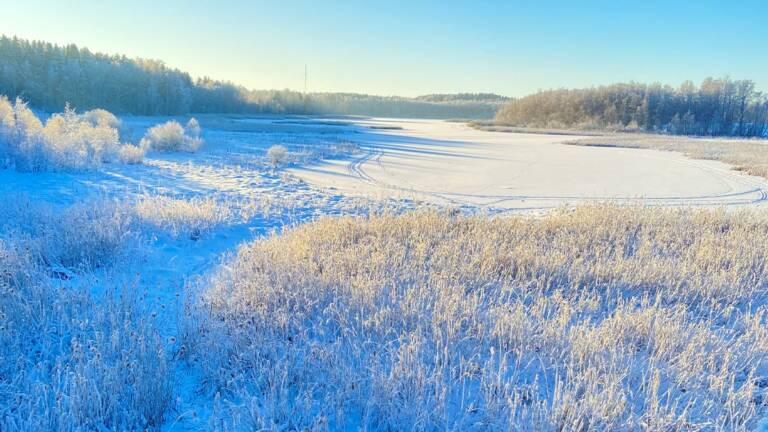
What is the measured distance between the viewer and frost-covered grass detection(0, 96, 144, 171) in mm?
12188

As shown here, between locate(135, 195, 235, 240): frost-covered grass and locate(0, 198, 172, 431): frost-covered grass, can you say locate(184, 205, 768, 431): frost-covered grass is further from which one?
locate(135, 195, 235, 240): frost-covered grass

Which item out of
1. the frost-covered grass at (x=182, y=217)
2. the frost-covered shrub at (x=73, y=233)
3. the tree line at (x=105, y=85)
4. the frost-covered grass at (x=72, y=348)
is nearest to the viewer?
the frost-covered grass at (x=72, y=348)

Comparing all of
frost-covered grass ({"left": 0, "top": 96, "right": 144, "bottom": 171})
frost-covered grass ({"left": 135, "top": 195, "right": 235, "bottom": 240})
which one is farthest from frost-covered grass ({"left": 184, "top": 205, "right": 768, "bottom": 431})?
frost-covered grass ({"left": 0, "top": 96, "right": 144, "bottom": 171})

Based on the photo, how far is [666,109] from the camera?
232 feet

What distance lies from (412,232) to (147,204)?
18.8 feet

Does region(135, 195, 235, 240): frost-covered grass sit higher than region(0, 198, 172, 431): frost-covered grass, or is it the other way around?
region(135, 195, 235, 240): frost-covered grass

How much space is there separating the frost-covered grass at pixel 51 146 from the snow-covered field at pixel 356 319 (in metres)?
3.67

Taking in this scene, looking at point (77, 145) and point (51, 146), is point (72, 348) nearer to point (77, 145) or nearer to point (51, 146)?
point (51, 146)

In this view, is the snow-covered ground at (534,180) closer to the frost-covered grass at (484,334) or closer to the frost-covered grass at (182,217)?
the frost-covered grass at (182,217)

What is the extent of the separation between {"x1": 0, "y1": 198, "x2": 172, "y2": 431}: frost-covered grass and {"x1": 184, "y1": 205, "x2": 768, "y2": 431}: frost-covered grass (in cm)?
47

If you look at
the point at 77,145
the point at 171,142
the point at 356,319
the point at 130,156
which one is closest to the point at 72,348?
the point at 356,319

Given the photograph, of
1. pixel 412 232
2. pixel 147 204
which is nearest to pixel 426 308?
pixel 412 232

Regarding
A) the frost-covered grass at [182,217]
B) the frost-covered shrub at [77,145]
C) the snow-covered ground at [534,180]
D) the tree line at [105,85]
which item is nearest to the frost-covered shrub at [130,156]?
the frost-covered shrub at [77,145]

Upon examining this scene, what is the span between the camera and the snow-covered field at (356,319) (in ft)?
9.16
